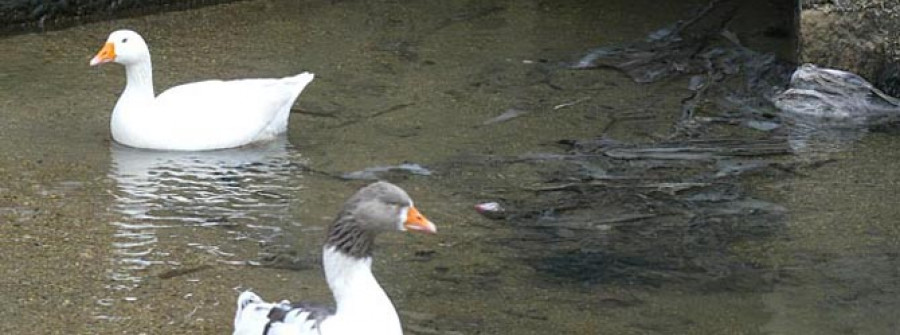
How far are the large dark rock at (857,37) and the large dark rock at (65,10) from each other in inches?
135

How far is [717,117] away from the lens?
23.7ft

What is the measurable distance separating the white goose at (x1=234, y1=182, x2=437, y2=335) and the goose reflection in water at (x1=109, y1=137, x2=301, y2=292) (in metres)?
1.10

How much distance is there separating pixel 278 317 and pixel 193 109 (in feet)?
8.58

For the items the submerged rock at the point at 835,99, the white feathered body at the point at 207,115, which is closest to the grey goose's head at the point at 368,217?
the white feathered body at the point at 207,115

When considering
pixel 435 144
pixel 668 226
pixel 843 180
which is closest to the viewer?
pixel 668 226

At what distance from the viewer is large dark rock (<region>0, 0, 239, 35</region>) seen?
27.5 feet

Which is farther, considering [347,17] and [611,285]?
[347,17]

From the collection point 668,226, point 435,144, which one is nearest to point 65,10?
point 435,144

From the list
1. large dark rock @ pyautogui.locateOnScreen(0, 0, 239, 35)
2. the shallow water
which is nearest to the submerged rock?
the shallow water

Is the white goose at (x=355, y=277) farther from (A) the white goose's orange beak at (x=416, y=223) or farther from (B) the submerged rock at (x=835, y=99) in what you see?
(B) the submerged rock at (x=835, y=99)

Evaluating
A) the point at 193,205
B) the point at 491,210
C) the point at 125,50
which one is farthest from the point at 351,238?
the point at 125,50

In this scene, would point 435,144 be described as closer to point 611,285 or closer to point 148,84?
point 148,84

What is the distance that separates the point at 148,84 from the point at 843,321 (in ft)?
10.6

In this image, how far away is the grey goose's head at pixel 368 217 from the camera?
4152 millimetres
